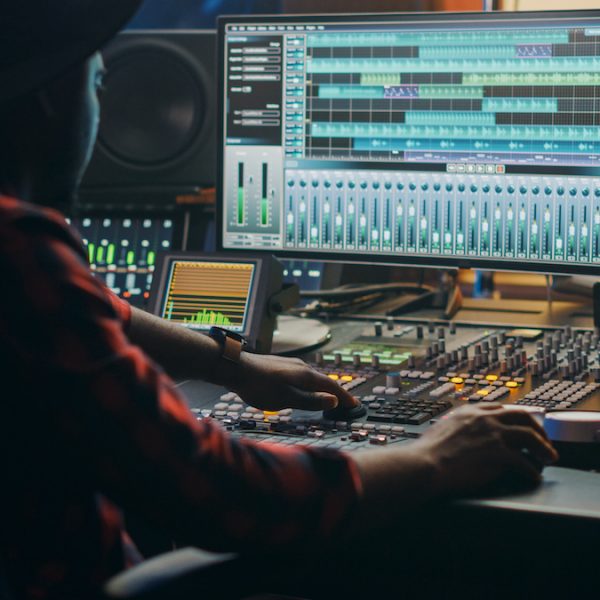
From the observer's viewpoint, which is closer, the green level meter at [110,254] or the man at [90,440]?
the man at [90,440]

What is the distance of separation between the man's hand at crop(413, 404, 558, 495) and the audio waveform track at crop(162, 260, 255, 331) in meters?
0.70

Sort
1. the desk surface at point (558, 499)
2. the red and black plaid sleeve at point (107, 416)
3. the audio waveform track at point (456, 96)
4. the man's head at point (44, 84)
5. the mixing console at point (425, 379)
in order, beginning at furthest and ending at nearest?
1. the audio waveform track at point (456, 96)
2. the mixing console at point (425, 379)
3. the desk surface at point (558, 499)
4. the man's head at point (44, 84)
5. the red and black plaid sleeve at point (107, 416)

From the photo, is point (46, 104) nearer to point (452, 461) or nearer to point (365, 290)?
point (452, 461)

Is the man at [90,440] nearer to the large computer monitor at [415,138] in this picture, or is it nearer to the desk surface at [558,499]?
the desk surface at [558,499]

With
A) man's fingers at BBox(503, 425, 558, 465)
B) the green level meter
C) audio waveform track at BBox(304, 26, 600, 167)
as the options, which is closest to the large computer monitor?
audio waveform track at BBox(304, 26, 600, 167)

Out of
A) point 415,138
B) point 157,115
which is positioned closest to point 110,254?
point 157,115

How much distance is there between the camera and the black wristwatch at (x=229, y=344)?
145 centimetres

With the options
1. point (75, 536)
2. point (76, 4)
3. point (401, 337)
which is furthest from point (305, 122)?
point (75, 536)

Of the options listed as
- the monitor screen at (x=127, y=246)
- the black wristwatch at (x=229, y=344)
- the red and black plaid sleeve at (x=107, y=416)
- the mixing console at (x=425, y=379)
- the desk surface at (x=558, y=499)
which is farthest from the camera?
the monitor screen at (x=127, y=246)

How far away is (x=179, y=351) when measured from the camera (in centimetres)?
145

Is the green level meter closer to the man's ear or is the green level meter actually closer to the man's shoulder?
the man's ear

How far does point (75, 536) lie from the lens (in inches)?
35.6

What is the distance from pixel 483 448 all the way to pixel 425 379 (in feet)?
1.68

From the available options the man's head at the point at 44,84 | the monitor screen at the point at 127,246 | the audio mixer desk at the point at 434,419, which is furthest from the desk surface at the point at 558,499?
the monitor screen at the point at 127,246
